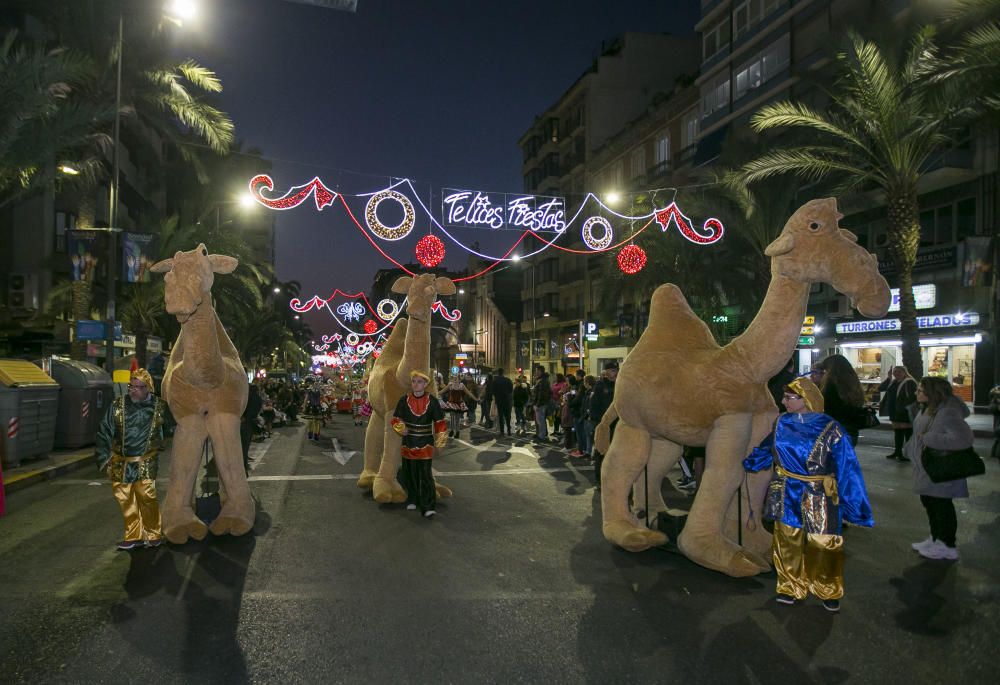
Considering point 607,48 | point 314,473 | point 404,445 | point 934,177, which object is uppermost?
point 607,48

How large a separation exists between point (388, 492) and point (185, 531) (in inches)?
101

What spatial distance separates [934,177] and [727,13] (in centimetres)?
1328

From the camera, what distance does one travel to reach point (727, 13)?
30.3 metres

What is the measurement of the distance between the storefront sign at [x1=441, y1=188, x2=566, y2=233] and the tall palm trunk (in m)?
7.74

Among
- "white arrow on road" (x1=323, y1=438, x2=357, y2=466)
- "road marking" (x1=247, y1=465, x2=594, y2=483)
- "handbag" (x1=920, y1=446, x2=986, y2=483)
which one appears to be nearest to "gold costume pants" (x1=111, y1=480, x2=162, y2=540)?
"road marking" (x1=247, y1=465, x2=594, y2=483)

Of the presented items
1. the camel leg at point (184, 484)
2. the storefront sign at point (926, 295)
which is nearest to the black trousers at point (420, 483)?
the camel leg at point (184, 484)

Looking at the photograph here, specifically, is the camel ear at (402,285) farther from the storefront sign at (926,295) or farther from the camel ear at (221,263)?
the storefront sign at (926,295)

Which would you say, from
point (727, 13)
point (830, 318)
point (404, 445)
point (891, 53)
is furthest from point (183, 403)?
point (727, 13)

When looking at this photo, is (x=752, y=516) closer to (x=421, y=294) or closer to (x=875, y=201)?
(x=421, y=294)

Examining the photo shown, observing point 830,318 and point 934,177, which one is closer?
point 934,177

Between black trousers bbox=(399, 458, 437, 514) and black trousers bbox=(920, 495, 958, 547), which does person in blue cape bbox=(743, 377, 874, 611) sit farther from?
black trousers bbox=(399, 458, 437, 514)

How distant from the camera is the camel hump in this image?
20.8ft

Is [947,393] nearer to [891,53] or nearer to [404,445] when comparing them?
[404,445]

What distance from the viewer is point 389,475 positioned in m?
8.93
